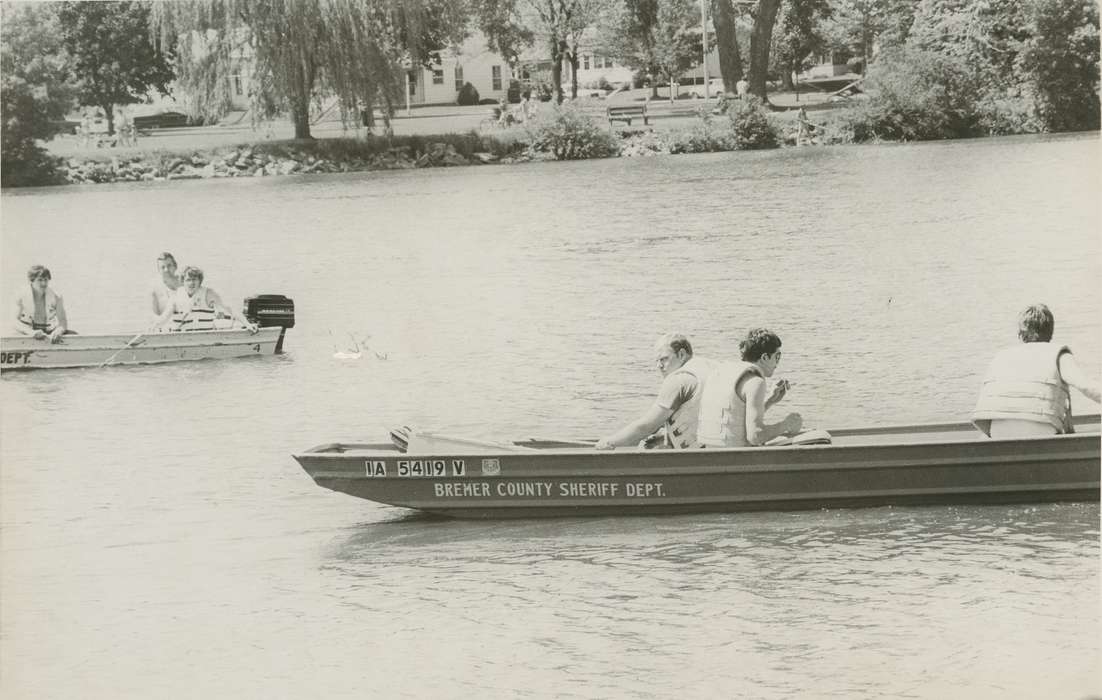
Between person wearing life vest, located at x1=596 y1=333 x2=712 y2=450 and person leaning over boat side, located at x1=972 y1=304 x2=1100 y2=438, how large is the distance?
119 cm

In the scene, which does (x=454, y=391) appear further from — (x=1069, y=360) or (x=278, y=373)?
(x=1069, y=360)

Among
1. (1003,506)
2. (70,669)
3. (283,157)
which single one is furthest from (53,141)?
(1003,506)

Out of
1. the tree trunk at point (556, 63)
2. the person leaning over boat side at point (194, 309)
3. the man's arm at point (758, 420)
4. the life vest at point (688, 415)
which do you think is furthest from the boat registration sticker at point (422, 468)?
the tree trunk at point (556, 63)

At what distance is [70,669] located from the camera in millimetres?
6156

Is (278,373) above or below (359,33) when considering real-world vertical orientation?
below

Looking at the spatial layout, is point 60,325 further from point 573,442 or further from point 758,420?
point 758,420

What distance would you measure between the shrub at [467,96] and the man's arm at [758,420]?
291cm

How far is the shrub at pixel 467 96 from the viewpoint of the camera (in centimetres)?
894

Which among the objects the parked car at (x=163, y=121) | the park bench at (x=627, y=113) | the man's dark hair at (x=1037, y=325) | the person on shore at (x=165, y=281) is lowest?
the man's dark hair at (x=1037, y=325)

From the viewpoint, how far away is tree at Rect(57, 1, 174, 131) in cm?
768

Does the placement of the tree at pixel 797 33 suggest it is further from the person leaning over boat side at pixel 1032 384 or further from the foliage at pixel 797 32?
the person leaning over boat side at pixel 1032 384

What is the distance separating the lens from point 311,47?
9070mm

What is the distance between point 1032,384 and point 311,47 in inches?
176

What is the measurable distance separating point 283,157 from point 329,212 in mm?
1071
